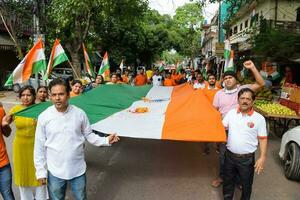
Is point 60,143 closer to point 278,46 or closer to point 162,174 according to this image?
point 162,174

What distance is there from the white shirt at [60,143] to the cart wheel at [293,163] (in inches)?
150

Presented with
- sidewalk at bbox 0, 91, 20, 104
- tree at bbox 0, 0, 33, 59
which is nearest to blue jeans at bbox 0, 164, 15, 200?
sidewalk at bbox 0, 91, 20, 104

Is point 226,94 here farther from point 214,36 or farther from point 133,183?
point 214,36

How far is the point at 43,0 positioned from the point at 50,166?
14.9 meters

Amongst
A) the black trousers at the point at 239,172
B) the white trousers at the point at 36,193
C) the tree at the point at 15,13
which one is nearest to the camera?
the black trousers at the point at 239,172

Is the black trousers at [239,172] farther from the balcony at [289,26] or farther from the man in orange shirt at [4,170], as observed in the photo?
the balcony at [289,26]

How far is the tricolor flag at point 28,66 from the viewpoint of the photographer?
18.8ft

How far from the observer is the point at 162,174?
6203 millimetres

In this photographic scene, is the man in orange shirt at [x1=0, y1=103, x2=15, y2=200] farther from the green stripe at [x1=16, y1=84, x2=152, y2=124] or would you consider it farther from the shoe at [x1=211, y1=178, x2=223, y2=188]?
the shoe at [x1=211, y1=178, x2=223, y2=188]

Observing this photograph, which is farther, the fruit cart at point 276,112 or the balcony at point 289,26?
the balcony at point 289,26

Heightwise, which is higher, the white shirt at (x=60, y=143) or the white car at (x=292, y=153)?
the white shirt at (x=60, y=143)

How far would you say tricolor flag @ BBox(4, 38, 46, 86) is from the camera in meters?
5.73

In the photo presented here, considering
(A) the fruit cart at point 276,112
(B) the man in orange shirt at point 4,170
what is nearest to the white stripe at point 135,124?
(B) the man in orange shirt at point 4,170

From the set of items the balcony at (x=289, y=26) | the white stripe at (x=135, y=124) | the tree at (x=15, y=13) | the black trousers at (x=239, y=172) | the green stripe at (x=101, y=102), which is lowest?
the black trousers at (x=239, y=172)
